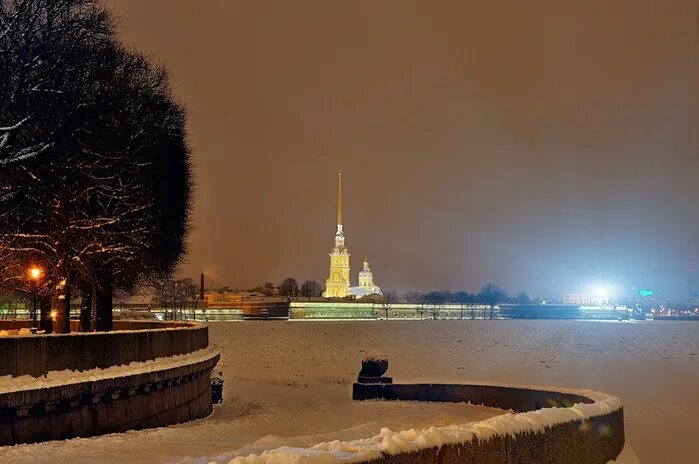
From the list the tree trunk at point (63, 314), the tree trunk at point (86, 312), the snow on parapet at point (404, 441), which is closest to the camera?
the snow on parapet at point (404, 441)

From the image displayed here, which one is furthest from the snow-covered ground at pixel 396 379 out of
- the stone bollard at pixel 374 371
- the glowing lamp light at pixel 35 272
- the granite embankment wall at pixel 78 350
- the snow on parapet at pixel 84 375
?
the glowing lamp light at pixel 35 272

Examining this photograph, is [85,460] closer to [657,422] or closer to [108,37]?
[108,37]

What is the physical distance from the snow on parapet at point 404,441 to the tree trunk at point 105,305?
76.2 ft

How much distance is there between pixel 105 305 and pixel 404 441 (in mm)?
26035

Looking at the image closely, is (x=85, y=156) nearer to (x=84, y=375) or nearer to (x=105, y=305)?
(x=105, y=305)

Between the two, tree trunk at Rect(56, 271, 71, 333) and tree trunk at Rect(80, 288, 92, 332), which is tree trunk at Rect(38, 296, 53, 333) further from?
tree trunk at Rect(56, 271, 71, 333)

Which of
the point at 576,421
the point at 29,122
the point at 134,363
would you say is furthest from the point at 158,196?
the point at 576,421

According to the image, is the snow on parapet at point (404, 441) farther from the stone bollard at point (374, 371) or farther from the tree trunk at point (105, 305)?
the tree trunk at point (105, 305)

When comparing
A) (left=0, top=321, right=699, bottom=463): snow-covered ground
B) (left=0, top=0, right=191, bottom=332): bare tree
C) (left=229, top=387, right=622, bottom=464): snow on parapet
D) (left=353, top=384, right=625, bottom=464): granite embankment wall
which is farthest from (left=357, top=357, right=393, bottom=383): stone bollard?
(left=229, top=387, right=622, bottom=464): snow on parapet

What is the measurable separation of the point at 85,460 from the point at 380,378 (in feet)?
61.7

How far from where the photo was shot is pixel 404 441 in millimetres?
7422

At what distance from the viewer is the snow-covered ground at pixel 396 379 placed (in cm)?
1568

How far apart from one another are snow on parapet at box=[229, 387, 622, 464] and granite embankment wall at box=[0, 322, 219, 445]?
895 centimetres

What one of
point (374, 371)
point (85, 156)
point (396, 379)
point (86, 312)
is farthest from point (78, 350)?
point (396, 379)
